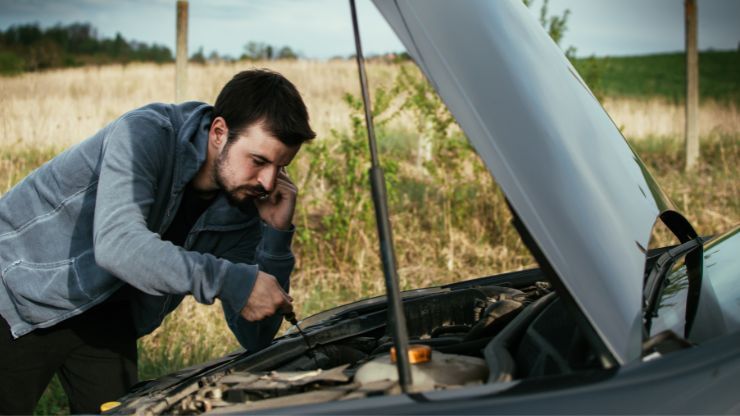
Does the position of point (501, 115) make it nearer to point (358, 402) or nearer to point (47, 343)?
point (358, 402)

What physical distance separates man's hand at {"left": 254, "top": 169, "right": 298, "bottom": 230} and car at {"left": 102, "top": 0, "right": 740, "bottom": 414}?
1.93 feet

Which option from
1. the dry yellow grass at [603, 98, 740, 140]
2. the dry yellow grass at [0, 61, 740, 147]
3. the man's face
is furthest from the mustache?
the dry yellow grass at [603, 98, 740, 140]

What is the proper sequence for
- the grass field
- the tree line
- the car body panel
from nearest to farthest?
the car body panel
the grass field
the tree line

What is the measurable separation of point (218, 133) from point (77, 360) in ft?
3.05

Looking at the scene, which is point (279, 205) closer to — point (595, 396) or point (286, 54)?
point (595, 396)

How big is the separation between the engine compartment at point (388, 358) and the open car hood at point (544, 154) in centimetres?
13

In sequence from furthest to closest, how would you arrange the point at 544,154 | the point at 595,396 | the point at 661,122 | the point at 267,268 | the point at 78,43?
the point at 78,43 < the point at 661,122 < the point at 267,268 < the point at 544,154 < the point at 595,396

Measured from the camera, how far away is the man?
2434mm

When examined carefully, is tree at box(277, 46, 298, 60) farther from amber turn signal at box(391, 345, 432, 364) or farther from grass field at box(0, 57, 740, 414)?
amber turn signal at box(391, 345, 432, 364)

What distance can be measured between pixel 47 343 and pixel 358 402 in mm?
1629

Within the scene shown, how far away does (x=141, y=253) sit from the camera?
2.05 metres

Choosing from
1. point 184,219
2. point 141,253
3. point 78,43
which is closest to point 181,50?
point 184,219

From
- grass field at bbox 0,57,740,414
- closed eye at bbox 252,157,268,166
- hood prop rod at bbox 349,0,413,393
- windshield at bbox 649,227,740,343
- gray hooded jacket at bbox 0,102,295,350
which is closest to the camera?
hood prop rod at bbox 349,0,413,393

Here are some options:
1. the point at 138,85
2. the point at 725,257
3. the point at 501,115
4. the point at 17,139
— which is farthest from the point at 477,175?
the point at 138,85
